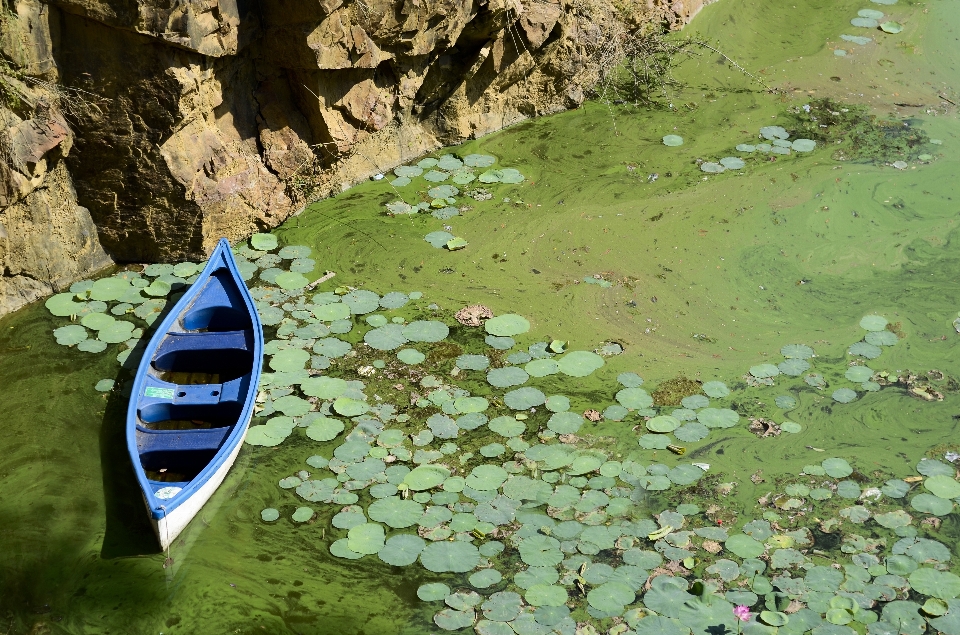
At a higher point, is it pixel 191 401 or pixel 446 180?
pixel 446 180

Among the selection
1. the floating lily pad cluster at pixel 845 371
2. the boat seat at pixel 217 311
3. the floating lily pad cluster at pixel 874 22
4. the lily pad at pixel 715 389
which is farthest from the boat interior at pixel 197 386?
the floating lily pad cluster at pixel 874 22

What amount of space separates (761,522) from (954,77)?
380 cm

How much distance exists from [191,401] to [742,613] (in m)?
2.17

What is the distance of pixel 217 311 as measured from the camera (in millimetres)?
4895

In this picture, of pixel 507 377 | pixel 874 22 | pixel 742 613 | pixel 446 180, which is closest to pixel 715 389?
pixel 507 377

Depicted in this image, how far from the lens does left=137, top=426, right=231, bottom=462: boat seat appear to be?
166 inches

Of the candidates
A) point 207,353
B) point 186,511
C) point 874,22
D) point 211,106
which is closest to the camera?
point 186,511

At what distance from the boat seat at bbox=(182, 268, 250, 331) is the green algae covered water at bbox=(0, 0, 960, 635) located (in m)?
0.33

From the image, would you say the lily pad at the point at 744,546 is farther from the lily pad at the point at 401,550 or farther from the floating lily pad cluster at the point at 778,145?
the floating lily pad cluster at the point at 778,145

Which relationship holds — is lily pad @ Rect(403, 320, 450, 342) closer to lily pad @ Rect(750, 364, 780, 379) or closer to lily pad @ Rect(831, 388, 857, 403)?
lily pad @ Rect(750, 364, 780, 379)

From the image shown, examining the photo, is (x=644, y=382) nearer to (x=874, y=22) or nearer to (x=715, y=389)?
(x=715, y=389)

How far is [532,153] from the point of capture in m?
6.04

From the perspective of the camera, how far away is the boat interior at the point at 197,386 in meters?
4.24

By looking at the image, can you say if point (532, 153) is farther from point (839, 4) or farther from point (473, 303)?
point (839, 4)
